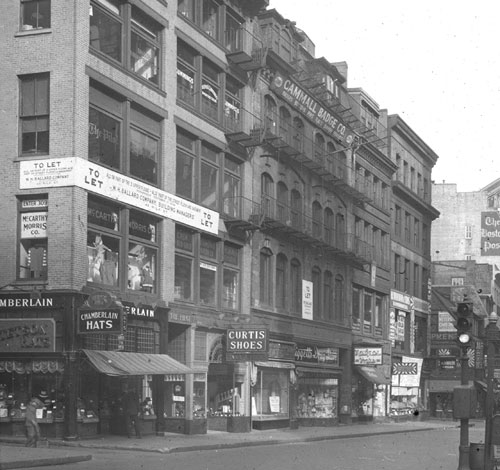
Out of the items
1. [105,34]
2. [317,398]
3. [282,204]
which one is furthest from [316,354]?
[105,34]

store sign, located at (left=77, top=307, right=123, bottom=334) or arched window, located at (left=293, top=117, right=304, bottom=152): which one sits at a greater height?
arched window, located at (left=293, top=117, right=304, bottom=152)

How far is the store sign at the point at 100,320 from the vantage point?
2823 cm

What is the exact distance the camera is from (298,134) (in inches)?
1917

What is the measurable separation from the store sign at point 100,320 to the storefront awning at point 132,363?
1.08 m

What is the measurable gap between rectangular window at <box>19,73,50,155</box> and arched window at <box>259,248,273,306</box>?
15.6 m

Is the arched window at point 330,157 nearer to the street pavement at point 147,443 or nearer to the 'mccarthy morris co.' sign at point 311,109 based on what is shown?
the 'mccarthy morris co.' sign at point 311,109

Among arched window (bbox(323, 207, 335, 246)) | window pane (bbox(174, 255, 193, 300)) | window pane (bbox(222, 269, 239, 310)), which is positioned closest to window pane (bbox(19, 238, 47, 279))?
window pane (bbox(174, 255, 193, 300))

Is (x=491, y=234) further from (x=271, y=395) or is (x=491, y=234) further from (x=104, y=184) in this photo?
(x=271, y=395)

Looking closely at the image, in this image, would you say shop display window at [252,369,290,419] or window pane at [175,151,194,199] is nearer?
window pane at [175,151,194,199]

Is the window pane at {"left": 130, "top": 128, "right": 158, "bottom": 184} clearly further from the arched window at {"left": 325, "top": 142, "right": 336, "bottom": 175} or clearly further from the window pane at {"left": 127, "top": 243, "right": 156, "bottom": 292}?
the arched window at {"left": 325, "top": 142, "right": 336, "bottom": 175}

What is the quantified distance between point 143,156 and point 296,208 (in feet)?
49.5

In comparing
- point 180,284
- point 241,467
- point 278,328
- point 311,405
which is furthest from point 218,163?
point 241,467

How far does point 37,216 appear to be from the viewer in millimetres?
30297

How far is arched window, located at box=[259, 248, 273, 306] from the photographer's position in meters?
44.2
